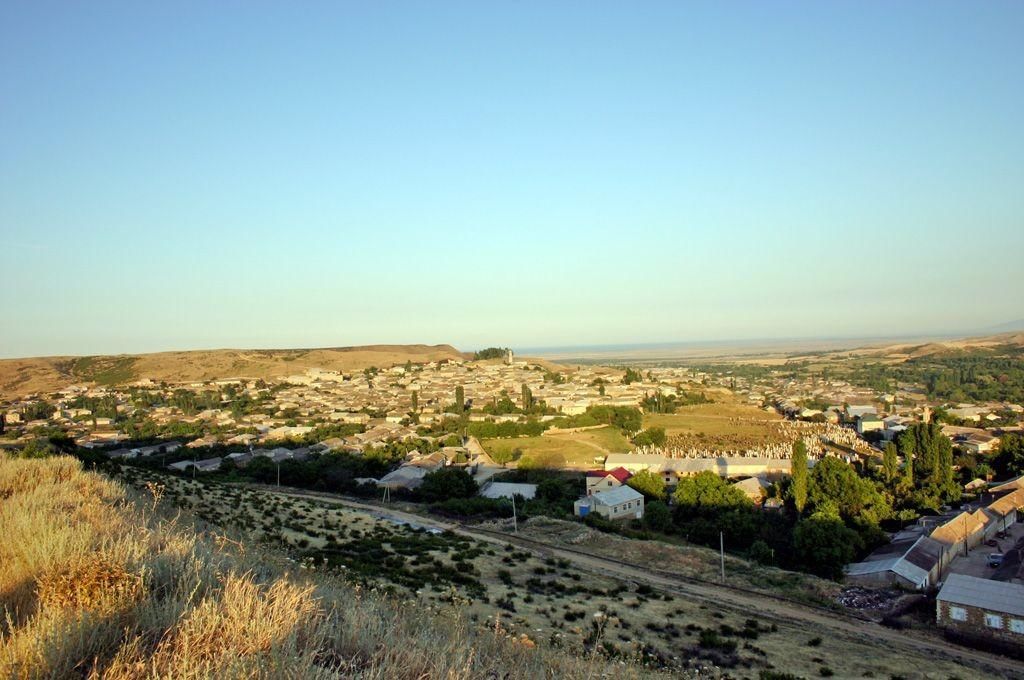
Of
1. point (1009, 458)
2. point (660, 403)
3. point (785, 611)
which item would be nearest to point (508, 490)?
point (785, 611)

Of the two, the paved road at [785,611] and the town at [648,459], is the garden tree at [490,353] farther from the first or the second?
the paved road at [785,611]

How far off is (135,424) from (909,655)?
5819 cm

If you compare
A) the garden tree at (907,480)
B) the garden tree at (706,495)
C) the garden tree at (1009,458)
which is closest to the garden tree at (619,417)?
the garden tree at (907,480)

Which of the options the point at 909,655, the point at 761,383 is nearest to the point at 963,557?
the point at 909,655

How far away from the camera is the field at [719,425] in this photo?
49.5 meters

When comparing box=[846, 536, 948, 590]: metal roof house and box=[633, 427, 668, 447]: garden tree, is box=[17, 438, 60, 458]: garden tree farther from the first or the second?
Result: box=[633, 427, 668, 447]: garden tree

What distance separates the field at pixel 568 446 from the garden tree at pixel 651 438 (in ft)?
2.89

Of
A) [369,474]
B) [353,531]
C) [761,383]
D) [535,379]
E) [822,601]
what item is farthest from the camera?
[761,383]

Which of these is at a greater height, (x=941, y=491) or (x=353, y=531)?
(x=353, y=531)

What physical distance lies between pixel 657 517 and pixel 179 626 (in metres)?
24.9

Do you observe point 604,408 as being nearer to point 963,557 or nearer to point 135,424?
point 963,557

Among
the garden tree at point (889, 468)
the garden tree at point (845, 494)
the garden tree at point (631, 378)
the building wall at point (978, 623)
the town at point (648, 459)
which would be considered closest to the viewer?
the building wall at point (978, 623)

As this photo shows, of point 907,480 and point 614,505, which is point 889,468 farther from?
point 614,505

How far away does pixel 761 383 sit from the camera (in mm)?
105625
